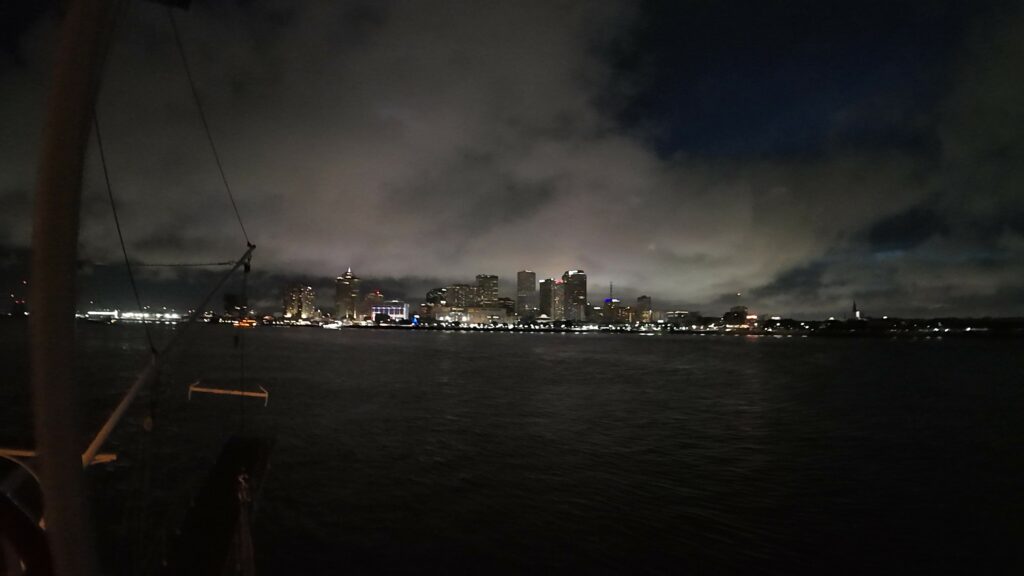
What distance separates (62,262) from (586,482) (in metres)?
15.6

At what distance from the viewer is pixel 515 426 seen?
83.4 ft

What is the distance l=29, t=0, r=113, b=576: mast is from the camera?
200 centimetres

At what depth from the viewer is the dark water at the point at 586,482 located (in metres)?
11.4

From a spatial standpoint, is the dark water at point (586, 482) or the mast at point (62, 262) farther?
the dark water at point (586, 482)

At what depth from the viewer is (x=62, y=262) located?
6.71 feet

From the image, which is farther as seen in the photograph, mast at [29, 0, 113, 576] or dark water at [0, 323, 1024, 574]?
dark water at [0, 323, 1024, 574]

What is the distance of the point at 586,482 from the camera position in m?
16.1

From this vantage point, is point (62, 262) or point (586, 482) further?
point (586, 482)

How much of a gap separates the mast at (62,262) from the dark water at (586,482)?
2890 millimetres

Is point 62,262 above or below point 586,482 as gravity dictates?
above

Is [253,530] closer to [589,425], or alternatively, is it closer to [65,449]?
[65,449]

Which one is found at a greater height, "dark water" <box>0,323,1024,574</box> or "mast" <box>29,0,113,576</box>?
"mast" <box>29,0,113,576</box>

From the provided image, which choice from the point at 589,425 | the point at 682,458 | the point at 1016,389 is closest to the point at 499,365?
the point at 589,425

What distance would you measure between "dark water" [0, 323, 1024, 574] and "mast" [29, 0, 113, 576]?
9.48 ft
